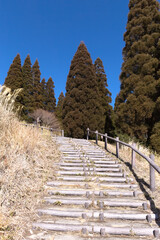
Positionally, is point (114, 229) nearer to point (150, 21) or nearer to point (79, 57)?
point (150, 21)

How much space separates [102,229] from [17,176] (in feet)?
7.63

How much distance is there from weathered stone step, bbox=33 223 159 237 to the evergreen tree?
76.3 feet

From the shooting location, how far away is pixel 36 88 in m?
27.5

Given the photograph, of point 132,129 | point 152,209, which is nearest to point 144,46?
point 132,129

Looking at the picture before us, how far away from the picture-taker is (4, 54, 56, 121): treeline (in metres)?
23.0

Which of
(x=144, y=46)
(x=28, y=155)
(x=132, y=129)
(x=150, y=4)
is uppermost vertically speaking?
(x=150, y=4)

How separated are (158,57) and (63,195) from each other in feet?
36.3

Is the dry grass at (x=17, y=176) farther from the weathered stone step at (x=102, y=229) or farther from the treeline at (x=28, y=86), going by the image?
the treeline at (x=28, y=86)

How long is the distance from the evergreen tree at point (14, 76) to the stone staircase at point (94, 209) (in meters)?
21.6

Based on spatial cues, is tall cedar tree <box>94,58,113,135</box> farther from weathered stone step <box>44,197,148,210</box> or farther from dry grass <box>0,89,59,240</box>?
weathered stone step <box>44,197,148,210</box>

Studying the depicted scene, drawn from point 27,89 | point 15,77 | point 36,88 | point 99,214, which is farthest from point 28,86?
point 99,214

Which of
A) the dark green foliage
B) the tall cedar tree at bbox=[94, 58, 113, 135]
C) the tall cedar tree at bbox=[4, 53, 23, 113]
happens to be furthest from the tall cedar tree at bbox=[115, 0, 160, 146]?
the tall cedar tree at bbox=[4, 53, 23, 113]

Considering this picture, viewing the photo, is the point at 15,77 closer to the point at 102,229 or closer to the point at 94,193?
the point at 94,193

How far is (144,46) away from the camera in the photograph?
35.4 feet
